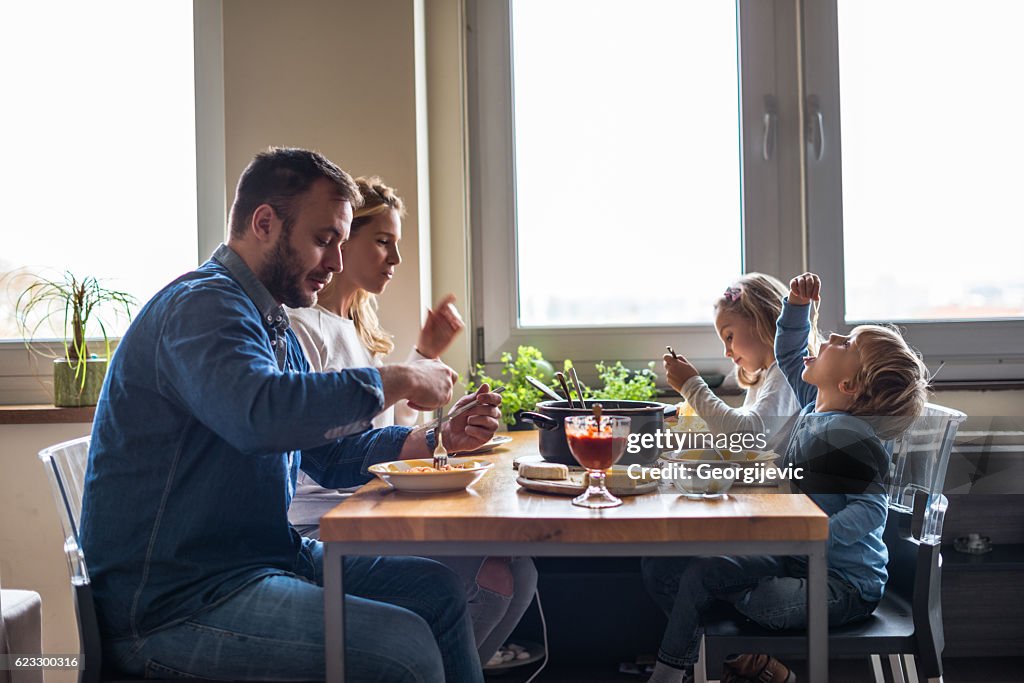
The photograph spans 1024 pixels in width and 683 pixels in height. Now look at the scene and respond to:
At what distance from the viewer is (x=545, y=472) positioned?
1590 mm

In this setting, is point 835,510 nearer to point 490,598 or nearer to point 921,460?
point 921,460

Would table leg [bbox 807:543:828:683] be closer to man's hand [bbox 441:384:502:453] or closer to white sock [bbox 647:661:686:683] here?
white sock [bbox 647:661:686:683]

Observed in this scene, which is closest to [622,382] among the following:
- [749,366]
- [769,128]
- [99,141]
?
[749,366]

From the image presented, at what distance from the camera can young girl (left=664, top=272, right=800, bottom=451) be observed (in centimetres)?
237

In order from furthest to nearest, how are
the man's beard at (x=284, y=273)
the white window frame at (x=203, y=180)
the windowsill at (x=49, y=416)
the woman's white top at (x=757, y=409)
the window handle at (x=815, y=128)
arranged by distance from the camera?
the window handle at (x=815, y=128) → the white window frame at (x=203, y=180) → the windowsill at (x=49, y=416) → the woman's white top at (x=757, y=409) → the man's beard at (x=284, y=273)

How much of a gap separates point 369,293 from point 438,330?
43 cm

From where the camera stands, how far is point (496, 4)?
319 centimetres

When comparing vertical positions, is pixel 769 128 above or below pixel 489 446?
above

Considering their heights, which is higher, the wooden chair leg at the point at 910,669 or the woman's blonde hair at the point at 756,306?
the woman's blonde hair at the point at 756,306

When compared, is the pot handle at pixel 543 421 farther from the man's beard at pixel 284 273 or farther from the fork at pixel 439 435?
the man's beard at pixel 284 273

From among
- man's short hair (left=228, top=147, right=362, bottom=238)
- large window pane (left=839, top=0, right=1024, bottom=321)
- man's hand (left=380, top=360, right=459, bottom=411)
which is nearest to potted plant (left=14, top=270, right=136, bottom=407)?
man's short hair (left=228, top=147, right=362, bottom=238)

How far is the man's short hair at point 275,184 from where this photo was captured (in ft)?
5.39

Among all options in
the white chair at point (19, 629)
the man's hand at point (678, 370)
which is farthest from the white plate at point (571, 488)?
the white chair at point (19, 629)

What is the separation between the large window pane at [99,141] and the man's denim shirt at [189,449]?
1.65 metres
